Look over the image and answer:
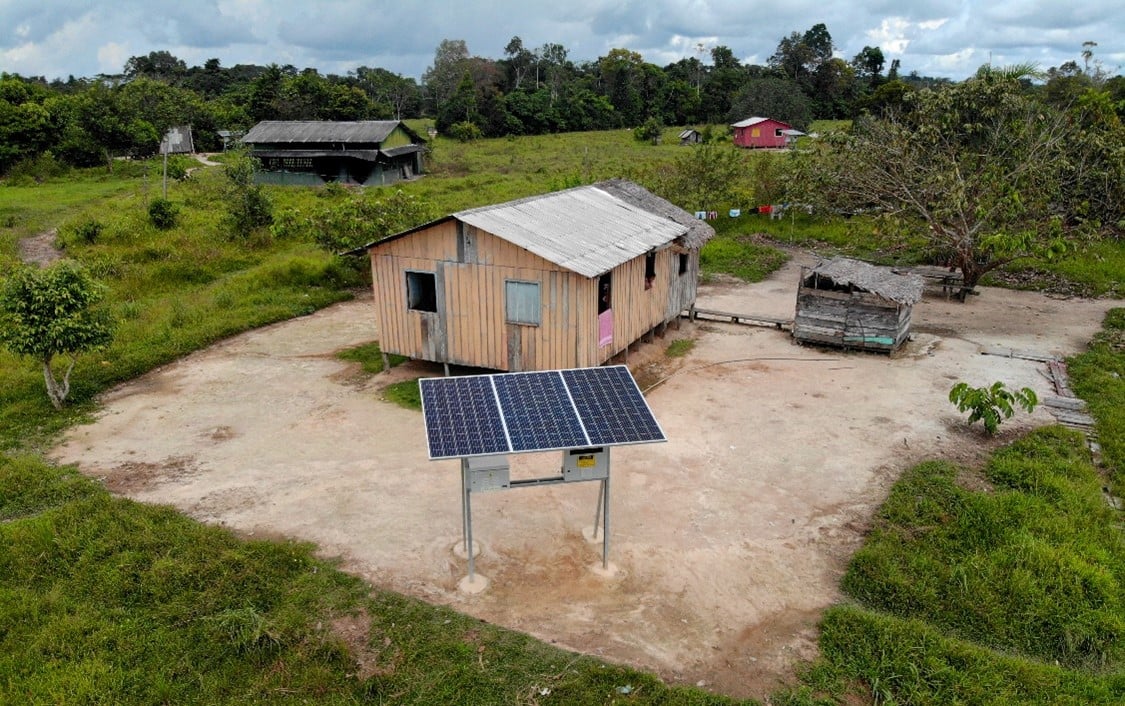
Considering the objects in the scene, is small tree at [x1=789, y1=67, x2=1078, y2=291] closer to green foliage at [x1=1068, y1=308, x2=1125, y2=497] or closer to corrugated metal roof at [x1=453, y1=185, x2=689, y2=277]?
green foliage at [x1=1068, y1=308, x2=1125, y2=497]

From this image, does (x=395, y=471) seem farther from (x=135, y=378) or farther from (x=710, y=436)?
(x=135, y=378)

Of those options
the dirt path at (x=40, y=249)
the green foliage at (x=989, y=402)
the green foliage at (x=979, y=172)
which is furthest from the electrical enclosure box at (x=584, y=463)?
the dirt path at (x=40, y=249)

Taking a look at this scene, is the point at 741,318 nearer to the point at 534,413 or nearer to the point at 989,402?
the point at 989,402

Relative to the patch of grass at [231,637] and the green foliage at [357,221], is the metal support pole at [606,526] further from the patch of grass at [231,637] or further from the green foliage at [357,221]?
the green foliage at [357,221]

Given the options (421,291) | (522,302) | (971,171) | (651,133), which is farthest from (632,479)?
(651,133)

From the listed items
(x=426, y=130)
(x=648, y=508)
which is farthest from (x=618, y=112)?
(x=648, y=508)

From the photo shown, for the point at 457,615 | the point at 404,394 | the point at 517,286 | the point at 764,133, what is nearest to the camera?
the point at 457,615

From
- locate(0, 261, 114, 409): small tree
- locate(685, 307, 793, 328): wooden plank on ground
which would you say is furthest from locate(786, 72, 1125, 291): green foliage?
locate(0, 261, 114, 409): small tree
